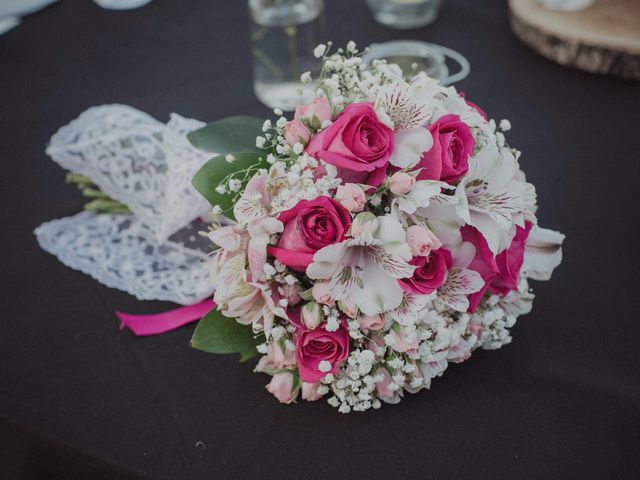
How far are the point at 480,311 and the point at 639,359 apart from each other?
24cm

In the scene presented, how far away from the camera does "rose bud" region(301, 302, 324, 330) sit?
78 cm

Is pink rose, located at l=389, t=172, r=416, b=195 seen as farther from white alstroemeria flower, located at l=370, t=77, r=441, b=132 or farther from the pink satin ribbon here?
the pink satin ribbon

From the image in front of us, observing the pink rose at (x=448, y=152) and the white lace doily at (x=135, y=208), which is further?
the white lace doily at (x=135, y=208)

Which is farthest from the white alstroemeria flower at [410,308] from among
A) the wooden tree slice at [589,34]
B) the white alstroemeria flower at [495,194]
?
the wooden tree slice at [589,34]

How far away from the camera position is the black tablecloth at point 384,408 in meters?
0.83

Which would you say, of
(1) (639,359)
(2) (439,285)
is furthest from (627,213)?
(2) (439,285)

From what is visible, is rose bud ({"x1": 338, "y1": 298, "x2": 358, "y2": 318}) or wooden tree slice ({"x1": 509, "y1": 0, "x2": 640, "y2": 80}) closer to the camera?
rose bud ({"x1": 338, "y1": 298, "x2": 358, "y2": 318})

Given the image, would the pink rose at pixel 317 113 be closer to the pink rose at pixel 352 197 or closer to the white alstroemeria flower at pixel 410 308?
the pink rose at pixel 352 197

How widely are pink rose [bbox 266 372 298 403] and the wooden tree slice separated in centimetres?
103

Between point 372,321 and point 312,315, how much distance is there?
0.23 feet

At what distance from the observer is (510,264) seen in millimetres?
836

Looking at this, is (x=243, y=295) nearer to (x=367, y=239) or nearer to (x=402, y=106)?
(x=367, y=239)

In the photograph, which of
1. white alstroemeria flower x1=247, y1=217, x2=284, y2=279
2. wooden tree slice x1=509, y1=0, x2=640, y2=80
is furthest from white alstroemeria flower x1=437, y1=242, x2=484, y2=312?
wooden tree slice x1=509, y1=0, x2=640, y2=80

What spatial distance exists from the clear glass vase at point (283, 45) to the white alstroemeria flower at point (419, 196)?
2.17 feet
